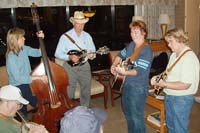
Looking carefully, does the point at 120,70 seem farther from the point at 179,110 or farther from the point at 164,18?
the point at 164,18

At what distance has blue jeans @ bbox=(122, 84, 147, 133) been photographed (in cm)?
309

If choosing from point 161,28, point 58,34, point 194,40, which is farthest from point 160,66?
point 58,34

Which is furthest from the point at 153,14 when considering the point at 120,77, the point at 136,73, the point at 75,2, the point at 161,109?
the point at 136,73

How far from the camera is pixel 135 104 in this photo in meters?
3.13

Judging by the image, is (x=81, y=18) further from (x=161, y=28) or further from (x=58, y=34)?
(x=161, y=28)

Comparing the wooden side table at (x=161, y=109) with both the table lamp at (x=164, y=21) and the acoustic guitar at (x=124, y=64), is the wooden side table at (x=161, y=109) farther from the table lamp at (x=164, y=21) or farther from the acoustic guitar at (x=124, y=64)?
the table lamp at (x=164, y=21)

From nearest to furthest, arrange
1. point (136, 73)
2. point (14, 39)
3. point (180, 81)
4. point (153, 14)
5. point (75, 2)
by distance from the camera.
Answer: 1. point (180, 81)
2. point (136, 73)
3. point (14, 39)
4. point (75, 2)
5. point (153, 14)

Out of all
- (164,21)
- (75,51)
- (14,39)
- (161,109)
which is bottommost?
(161,109)

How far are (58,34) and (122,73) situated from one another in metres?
2.94

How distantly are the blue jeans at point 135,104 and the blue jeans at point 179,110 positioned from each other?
26 centimetres

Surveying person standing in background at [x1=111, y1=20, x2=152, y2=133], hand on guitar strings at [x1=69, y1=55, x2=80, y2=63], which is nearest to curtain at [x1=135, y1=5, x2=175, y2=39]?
hand on guitar strings at [x1=69, y1=55, x2=80, y2=63]

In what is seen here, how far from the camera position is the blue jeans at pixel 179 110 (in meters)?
2.85

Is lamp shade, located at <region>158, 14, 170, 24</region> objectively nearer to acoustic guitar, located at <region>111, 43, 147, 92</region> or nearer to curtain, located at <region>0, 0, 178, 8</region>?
curtain, located at <region>0, 0, 178, 8</region>

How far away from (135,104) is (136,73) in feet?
1.14
